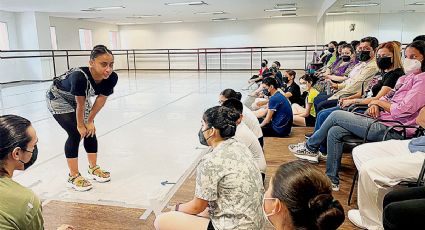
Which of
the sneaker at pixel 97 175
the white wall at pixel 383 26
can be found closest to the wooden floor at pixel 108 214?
the sneaker at pixel 97 175

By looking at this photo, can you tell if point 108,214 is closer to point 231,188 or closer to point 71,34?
point 231,188

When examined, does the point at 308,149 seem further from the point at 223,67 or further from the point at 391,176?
the point at 223,67

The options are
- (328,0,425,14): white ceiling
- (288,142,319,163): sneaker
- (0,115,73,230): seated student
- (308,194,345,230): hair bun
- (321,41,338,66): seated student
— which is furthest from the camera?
(321,41,338,66): seated student

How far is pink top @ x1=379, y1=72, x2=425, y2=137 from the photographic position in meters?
2.35

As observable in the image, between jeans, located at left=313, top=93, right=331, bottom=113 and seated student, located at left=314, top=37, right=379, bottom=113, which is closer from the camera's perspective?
seated student, located at left=314, top=37, right=379, bottom=113

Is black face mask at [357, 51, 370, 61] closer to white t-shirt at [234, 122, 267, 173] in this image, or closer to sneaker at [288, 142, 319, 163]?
sneaker at [288, 142, 319, 163]

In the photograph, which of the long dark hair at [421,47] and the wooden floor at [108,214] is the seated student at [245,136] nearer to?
the wooden floor at [108,214]

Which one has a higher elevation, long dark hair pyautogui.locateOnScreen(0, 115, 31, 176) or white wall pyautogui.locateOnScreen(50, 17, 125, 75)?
white wall pyautogui.locateOnScreen(50, 17, 125, 75)

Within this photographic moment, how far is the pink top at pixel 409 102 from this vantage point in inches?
92.4

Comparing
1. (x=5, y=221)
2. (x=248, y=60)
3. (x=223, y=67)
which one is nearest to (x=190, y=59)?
(x=223, y=67)

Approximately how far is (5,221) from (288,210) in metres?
0.88

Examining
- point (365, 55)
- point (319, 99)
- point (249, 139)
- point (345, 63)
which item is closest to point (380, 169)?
point (249, 139)

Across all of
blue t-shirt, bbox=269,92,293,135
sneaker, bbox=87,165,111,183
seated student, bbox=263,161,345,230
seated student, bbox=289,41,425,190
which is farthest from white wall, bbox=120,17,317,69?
seated student, bbox=263,161,345,230

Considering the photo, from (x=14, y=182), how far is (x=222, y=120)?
90 centimetres
